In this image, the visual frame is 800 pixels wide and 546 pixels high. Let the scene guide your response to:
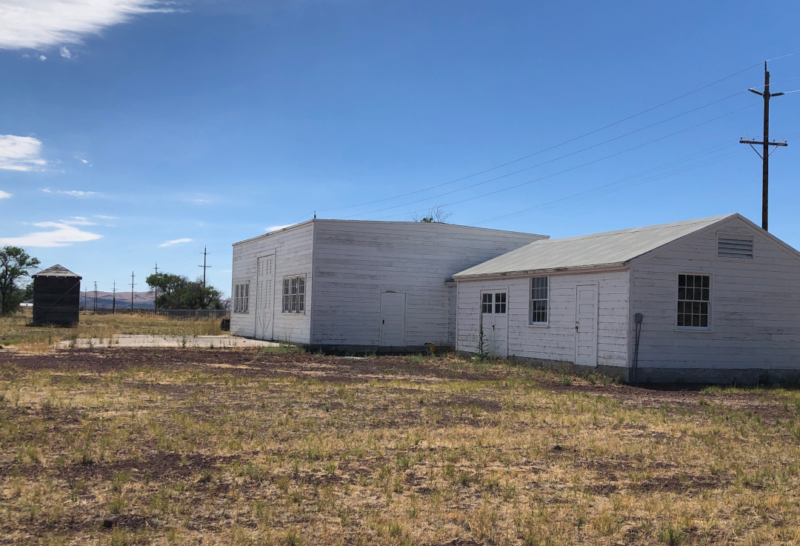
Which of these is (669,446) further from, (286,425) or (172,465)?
(172,465)

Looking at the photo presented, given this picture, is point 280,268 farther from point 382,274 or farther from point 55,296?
point 55,296

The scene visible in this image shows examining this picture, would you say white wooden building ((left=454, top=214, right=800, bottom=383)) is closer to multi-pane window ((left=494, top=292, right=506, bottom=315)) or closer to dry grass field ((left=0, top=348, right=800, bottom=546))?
multi-pane window ((left=494, top=292, right=506, bottom=315))

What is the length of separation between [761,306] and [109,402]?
15795 mm

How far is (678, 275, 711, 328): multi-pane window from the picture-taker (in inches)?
701

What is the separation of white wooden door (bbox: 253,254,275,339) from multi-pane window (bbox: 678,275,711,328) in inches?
711

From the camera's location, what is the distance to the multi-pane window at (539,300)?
20438 mm

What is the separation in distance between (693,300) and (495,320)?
658cm

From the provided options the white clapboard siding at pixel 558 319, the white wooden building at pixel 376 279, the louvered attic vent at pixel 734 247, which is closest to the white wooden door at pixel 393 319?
the white wooden building at pixel 376 279

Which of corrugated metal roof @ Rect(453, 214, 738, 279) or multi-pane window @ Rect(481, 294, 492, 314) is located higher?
corrugated metal roof @ Rect(453, 214, 738, 279)

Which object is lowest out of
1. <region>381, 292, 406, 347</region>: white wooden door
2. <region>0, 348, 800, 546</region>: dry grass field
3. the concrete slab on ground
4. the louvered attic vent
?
the concrete slab on ground

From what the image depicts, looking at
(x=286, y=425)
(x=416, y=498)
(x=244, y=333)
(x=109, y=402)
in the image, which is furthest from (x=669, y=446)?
(x=244, y=333)

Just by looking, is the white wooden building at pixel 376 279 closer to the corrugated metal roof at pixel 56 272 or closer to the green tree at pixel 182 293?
the corrugated metal roof at pixel 56 272

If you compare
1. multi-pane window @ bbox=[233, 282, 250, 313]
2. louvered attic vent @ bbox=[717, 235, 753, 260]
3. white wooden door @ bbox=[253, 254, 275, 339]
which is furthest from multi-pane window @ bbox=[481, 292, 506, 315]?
multi-pane window @ bbox=[233, 282, 250, 313]

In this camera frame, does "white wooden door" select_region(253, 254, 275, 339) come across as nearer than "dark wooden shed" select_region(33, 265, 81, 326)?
Yes
